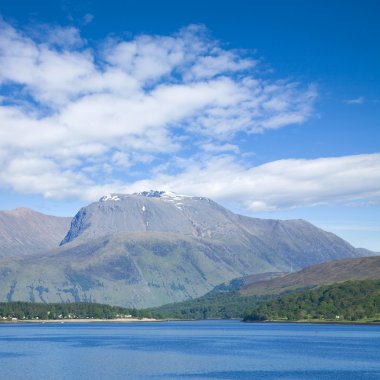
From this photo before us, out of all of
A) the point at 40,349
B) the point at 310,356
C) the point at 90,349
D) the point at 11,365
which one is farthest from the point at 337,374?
the point at 40,349

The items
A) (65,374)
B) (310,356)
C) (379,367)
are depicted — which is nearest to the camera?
(65,374)

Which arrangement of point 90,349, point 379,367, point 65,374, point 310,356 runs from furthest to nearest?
point 90,349, point 310,356, point 379,367, point 65,374

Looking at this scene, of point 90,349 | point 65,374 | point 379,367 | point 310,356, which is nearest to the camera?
point 65,374

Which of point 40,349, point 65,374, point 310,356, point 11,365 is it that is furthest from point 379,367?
point 40,349

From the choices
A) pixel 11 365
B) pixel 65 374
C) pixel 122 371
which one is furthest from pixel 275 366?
pixel 11 365

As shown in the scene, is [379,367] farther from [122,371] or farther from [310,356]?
[122,371]

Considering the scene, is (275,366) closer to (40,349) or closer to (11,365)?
(11,365)

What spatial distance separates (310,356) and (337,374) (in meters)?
38.6

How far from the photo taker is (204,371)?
134 m

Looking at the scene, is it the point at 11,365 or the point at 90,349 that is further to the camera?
the point at 90,349

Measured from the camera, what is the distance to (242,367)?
463ft

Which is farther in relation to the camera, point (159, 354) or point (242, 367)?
point (159, 354)

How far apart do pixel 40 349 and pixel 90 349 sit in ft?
52.2

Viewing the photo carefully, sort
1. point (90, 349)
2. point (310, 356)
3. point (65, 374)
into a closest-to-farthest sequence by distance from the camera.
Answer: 1. point (65, 374)
2. point (310, 356)
3. point (90, 349)
